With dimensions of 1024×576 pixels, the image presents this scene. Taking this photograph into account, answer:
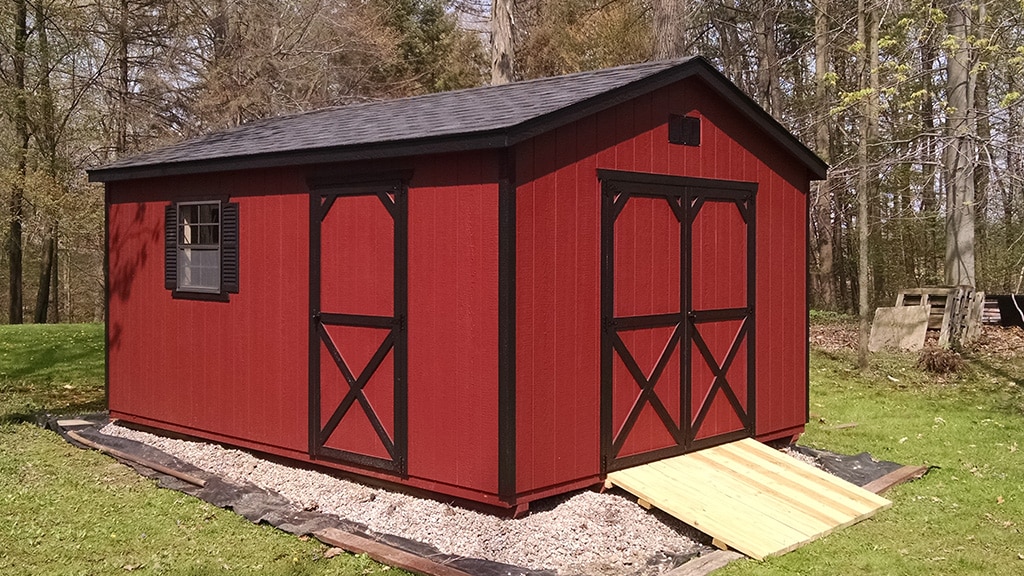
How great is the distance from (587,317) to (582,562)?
190cm

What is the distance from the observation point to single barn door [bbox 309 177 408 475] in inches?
291

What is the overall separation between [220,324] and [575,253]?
3810 mm

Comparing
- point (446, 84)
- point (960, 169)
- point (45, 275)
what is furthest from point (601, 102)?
point (446, 84)

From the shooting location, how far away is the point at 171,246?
9508 mm

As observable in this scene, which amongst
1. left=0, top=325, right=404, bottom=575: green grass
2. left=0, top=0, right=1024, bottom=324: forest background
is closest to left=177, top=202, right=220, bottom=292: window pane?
left=0, top=325, right=404, bottom=575: green grass

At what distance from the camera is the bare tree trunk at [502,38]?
19.3m

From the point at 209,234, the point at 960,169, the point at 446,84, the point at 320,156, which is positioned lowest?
the point at 209,234

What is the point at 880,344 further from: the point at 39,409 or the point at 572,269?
the point at 39,409

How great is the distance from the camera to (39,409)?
1154 centimetres

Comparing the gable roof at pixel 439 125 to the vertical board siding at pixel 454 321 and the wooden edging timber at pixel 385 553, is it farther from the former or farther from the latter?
the wooden edging timber at pixel 385 553

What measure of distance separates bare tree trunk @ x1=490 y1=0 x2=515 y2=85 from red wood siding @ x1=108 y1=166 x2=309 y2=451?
409 inches

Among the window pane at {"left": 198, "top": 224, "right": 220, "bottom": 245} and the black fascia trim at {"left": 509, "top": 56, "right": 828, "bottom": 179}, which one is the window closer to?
the window pane at {"left": 198, "top": 224, "right": 220, "bottom": 245}

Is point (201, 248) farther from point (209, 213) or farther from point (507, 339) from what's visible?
point (507, 339)

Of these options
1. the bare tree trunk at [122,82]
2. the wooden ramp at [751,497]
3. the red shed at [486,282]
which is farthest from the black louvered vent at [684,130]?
the bare tree trunk at [122,82]
